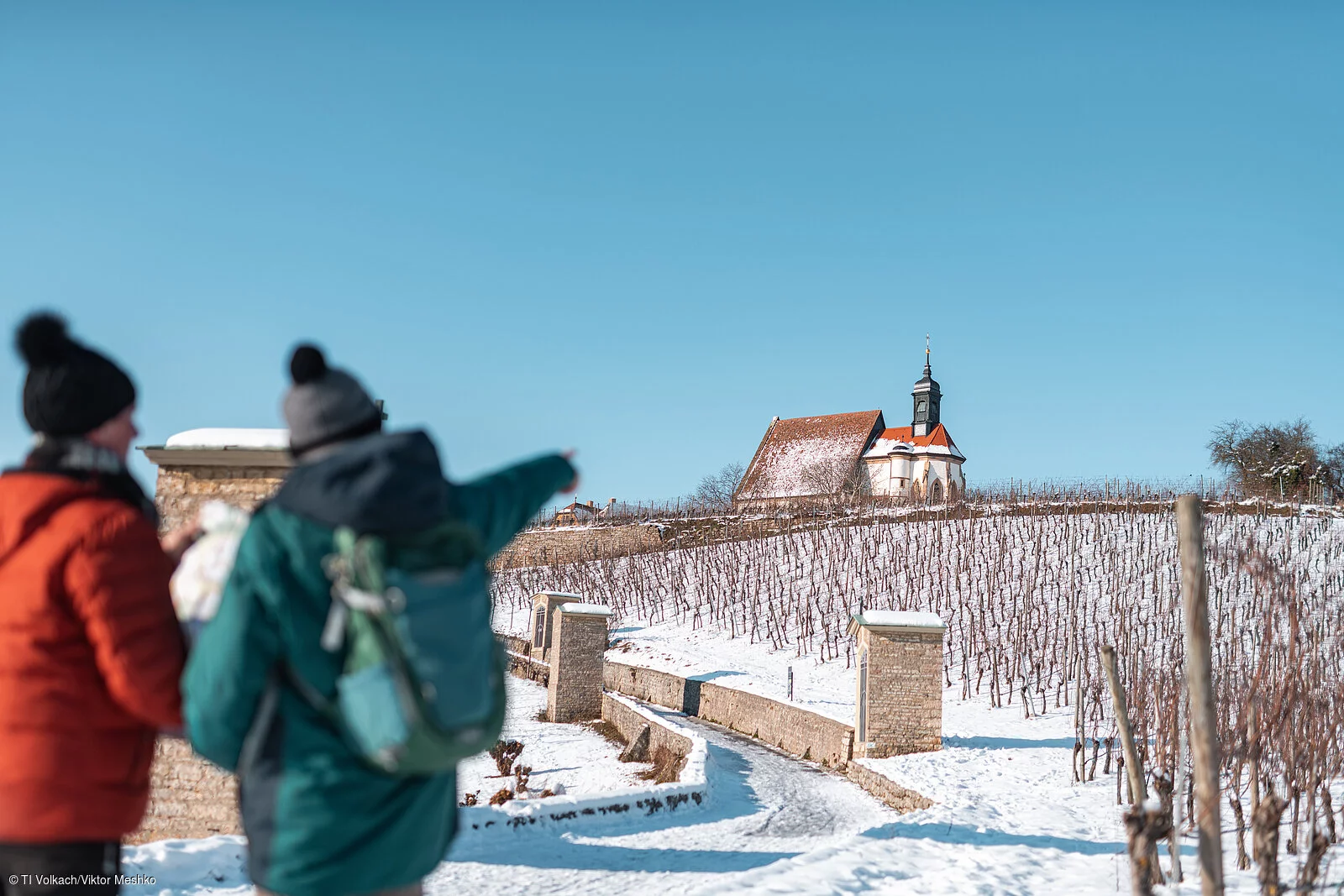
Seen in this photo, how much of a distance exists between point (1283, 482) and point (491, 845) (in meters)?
33.7

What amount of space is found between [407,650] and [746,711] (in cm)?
1625

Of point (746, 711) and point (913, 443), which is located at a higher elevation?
point (913, 443)


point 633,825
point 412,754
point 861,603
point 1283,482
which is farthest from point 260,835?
point 1283,482

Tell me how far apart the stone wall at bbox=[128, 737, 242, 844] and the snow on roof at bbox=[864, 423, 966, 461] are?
42.9 meters

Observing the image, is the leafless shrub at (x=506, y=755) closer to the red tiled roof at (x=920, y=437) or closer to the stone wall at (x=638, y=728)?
the stone wall at (x=638, y=728)

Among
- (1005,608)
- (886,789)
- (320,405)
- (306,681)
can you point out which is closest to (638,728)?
(886,789)

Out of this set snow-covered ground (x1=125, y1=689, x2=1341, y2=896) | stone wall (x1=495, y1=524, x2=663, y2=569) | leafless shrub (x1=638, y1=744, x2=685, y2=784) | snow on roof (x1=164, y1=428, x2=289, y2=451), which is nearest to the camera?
snow-covered ground (x1=125, y1=689, x2=1341, y2=896)

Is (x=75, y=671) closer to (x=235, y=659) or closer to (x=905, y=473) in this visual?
(x=235, y=659)

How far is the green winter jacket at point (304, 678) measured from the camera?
69.5 inches

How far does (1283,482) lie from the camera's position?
32.1 meters

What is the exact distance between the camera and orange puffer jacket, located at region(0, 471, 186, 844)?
77.3 inches

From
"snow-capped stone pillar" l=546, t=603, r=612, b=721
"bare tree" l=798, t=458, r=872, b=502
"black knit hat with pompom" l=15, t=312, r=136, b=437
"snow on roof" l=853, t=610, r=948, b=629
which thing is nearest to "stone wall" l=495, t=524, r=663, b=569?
"bare tree" l=798, t=458, r=872, b=502

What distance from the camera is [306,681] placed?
179 cm

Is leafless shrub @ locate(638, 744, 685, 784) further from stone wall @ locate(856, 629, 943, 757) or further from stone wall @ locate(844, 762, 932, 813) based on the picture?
stone wall @ locate(856, 629, 943, 757)
